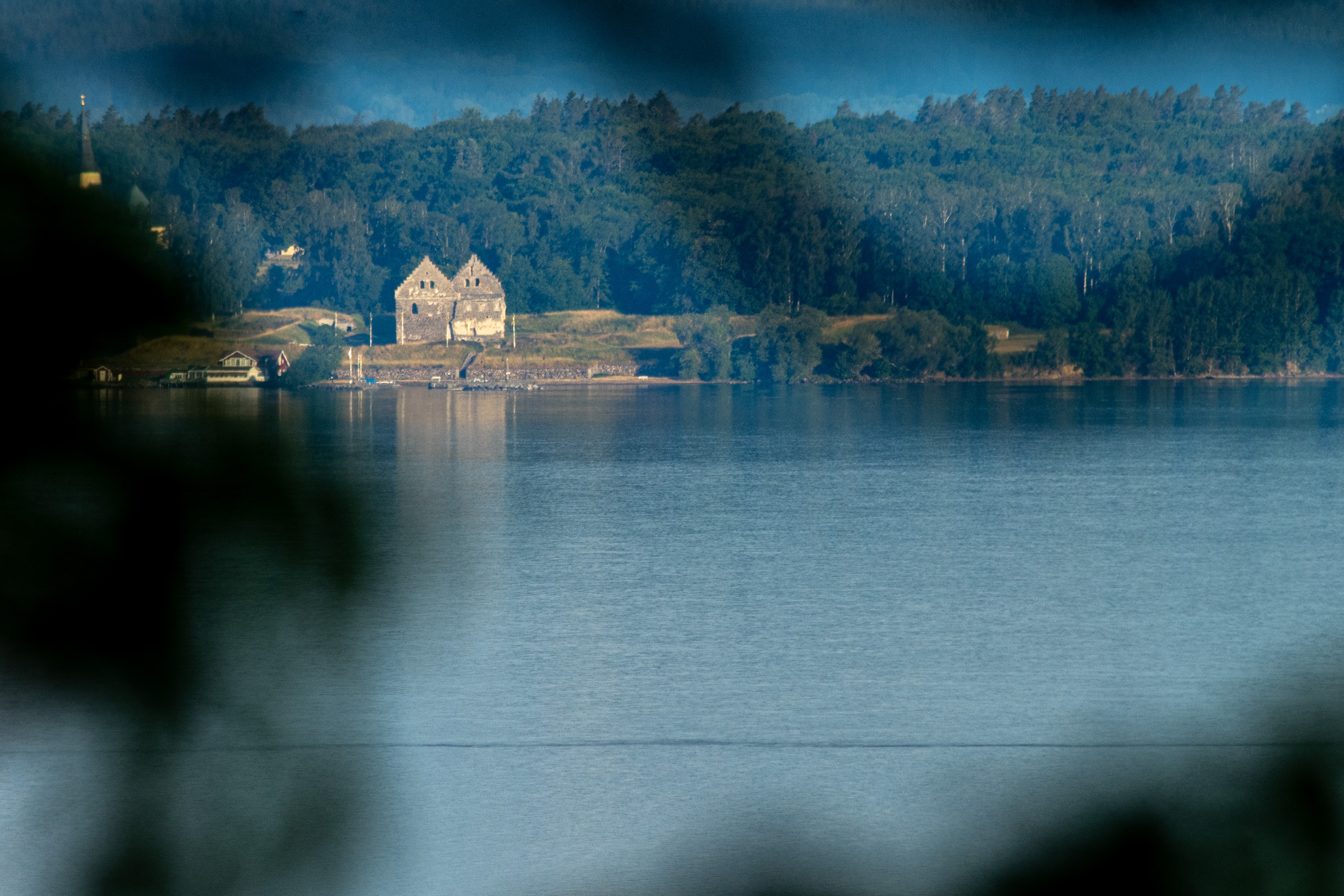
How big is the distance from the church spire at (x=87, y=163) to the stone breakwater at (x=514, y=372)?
230 feet

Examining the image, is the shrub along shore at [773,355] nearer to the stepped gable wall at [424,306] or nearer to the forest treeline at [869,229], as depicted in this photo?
the forest treeline at [869,229]

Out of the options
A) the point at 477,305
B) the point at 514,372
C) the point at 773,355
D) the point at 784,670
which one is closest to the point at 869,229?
the point at 773,355

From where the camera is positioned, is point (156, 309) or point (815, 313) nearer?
point (156, 309)

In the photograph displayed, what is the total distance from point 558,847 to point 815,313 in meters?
74.9

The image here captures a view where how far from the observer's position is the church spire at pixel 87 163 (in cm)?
451

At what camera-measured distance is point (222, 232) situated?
766 centimetres

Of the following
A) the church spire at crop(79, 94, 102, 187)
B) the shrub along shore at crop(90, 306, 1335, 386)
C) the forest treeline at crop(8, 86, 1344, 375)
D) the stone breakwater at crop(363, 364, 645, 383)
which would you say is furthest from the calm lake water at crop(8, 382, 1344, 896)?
the shrub along shore at crop(90, 306, 1335, 386)

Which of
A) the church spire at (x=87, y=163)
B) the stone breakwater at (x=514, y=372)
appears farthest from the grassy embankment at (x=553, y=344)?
→ the church spire at (x=87, y=163)

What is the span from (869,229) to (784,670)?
81.4m

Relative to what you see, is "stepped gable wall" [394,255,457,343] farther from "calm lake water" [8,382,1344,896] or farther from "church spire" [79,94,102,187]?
"church spire" [79,94,102,187]

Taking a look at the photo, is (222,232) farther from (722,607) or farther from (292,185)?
(292,185)

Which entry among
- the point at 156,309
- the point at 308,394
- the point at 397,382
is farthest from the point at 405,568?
the point at 397,382

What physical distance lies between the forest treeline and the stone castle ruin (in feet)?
15.9

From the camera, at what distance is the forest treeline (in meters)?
78.7
